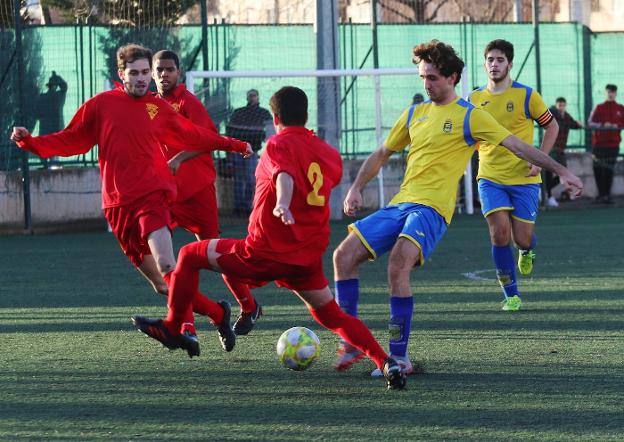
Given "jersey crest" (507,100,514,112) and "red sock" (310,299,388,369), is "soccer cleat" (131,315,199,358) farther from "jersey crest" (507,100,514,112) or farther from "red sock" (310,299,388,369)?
"jersey crest" (507,100,514,112)

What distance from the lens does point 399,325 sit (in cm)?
633

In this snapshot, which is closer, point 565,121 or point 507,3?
point 565,121

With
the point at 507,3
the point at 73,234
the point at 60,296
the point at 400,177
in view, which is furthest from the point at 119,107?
the point at 507,3

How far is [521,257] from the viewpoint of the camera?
381 inches

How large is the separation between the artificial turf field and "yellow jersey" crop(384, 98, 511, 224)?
35.9 inches

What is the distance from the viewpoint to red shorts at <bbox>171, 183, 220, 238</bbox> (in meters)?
8.09

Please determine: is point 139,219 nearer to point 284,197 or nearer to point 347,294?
point 347,294

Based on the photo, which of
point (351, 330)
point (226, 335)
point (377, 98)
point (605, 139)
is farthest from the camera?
point (605, 139)

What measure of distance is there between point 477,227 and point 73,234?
552cm

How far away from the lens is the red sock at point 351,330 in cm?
603

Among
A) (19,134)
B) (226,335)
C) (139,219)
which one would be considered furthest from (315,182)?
(19,134)

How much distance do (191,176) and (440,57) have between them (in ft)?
7.31

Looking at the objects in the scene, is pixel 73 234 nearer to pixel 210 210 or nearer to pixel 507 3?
pixel 210 210

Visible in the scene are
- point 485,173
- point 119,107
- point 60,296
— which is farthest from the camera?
point 60,296
